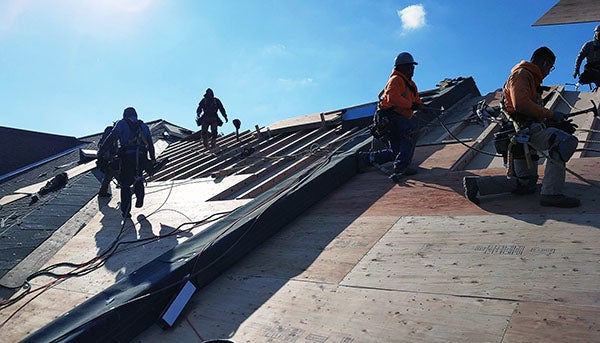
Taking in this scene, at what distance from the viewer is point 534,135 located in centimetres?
345

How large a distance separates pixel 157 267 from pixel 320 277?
1.27 meters

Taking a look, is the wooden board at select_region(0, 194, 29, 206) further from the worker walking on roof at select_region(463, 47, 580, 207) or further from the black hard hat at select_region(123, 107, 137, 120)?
the worker walking on roof at select_region(463, 47, 580, 207)

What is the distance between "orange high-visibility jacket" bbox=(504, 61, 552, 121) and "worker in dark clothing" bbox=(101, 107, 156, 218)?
4.73m

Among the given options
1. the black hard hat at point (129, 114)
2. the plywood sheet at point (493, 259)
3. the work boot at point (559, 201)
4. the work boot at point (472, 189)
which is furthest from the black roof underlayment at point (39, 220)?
the work boot at point (559, 201)

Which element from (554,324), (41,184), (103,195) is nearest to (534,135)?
(554,324)

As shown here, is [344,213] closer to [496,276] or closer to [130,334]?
[496,276]

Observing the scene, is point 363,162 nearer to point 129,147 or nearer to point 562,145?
point 562,145

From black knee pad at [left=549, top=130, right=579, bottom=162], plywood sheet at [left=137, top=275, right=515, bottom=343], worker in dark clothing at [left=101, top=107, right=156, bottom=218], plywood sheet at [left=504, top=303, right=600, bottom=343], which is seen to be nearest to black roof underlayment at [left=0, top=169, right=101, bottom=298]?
worker in dark clothing at [left=101, top=107, right=156, bottom=218]

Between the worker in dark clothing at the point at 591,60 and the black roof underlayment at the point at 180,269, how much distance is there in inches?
220

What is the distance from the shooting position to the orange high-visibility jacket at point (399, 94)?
4.77 meters

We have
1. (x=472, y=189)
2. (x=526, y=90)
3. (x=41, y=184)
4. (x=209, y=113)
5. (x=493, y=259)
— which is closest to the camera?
(x=493, y=259)

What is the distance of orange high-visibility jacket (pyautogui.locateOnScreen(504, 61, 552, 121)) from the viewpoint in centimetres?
339

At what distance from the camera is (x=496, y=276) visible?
2.53 m

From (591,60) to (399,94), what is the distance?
4.96 meters
